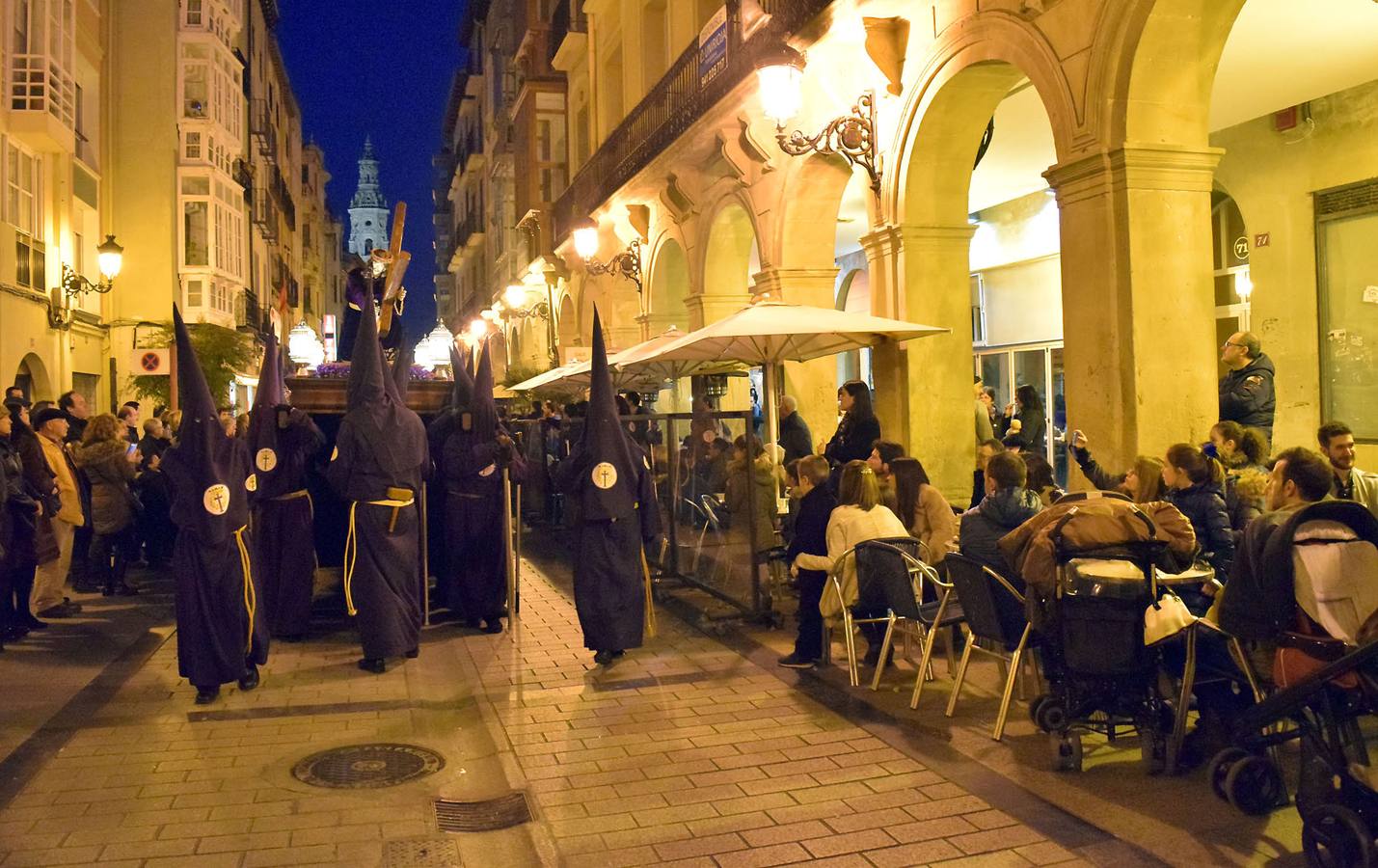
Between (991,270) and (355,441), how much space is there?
12.7m

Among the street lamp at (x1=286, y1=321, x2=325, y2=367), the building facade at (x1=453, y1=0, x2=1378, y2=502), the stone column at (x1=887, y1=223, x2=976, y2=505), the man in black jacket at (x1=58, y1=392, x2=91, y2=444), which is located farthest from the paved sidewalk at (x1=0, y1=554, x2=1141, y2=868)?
the street lamp at (x1=286, y1=321, x2=325, y2=367)

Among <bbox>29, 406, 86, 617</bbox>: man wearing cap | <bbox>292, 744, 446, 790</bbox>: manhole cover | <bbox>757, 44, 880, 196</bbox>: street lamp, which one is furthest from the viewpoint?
<bbox>757, 44, 880, 196</bbox>: street lamp

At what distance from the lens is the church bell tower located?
156625 millimetres

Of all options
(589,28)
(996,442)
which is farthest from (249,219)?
(996,442)

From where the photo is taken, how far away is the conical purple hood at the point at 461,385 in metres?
9.68

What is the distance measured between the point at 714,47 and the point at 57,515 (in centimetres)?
972

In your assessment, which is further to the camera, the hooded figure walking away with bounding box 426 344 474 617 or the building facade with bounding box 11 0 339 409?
the building facade with bounding box 11 0 339 409

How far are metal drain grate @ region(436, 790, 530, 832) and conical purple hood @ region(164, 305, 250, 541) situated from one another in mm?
2703

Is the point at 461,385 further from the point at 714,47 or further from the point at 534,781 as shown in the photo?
the point at 714,47

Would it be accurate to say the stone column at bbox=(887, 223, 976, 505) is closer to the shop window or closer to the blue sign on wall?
the shop window

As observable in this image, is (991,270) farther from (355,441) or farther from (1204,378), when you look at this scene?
(355,441)

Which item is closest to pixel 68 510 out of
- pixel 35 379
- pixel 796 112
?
pixel 796 112

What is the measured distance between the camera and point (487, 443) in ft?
31.3

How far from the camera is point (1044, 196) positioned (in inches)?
653
